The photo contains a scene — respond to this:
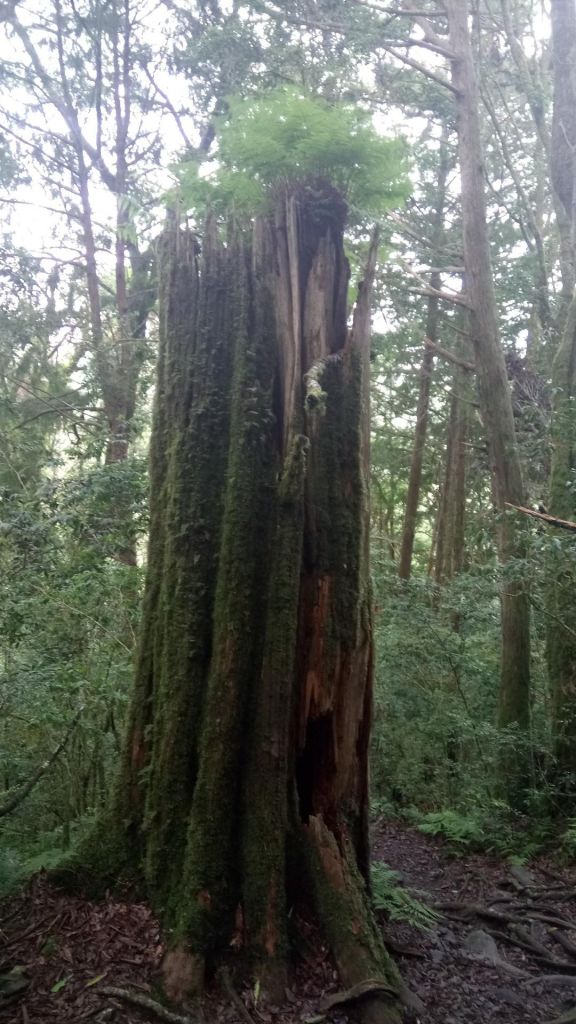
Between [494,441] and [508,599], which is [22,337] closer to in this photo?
[494,441]

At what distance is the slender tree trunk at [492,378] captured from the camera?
901 cm

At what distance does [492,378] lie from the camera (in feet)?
32.9

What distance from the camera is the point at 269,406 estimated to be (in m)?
4.47

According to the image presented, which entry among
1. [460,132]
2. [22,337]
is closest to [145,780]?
[22,337]

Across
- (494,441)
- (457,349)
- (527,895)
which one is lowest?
(527,895)

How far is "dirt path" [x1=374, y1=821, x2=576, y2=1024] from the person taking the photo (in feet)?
13.4

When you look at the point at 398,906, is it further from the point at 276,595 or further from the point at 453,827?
the point at 453,827

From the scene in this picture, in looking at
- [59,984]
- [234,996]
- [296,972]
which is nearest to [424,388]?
[296,972]

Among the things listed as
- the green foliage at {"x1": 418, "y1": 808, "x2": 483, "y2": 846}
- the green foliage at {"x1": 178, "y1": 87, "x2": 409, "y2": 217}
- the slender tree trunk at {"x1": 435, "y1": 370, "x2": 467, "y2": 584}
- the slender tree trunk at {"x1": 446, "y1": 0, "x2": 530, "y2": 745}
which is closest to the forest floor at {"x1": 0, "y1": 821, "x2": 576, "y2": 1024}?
the green foliage at {"x1": 418, "y1": 808, "x2": 483, "y2": 846}

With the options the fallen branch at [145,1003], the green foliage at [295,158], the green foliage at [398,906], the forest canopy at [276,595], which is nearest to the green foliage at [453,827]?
the forest canopy at [276,595]

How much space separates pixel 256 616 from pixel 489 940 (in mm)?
2781

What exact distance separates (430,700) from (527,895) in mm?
3882

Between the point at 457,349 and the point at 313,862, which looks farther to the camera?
the point at 457,349

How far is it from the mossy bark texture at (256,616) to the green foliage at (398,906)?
41 cm
